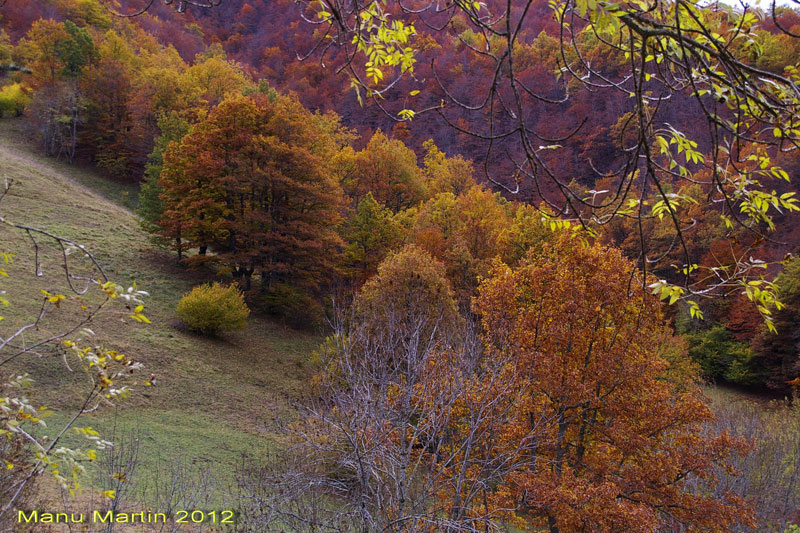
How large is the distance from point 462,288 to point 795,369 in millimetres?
16178

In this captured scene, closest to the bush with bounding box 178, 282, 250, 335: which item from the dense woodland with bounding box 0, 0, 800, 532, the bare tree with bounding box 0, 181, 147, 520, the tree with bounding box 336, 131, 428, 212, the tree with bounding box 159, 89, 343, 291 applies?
the dense woodland with bounding box 0, 0, 800, 532

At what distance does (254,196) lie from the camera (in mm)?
23938

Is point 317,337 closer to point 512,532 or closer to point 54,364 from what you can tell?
point 54,364

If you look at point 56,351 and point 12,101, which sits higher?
point 12,101

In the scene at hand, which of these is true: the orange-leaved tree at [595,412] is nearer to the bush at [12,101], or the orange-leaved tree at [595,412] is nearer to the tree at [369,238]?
the tree at [369,238]

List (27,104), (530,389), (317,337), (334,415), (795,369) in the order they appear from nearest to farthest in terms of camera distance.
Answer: (334,415) < (530,389) < (317,337) < (795,369) < (27,104)

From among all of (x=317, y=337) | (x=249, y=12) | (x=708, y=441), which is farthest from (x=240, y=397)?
(x=249, y=12)

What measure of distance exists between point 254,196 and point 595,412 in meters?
17.7

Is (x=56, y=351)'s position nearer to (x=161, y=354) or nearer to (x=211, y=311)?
(x=161, y=354)

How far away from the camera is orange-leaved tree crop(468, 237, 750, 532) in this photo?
898 cm

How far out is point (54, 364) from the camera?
535 inches

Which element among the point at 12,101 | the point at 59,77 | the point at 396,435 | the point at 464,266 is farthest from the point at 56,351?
the point at 12,101

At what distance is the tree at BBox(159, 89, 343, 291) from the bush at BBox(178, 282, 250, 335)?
13.1 feet

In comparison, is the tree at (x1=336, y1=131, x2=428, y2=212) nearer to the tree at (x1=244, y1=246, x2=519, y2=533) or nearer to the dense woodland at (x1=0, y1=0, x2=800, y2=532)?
the dense woodland at (x1=0, y1=0, x2=800, y2=532)
